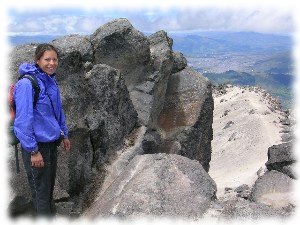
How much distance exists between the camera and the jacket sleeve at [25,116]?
31.2ft

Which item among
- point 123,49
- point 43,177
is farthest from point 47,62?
point 123,49

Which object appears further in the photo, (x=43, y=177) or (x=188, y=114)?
(x=188, y=114)

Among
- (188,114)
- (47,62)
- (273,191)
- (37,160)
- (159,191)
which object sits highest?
(47,62)

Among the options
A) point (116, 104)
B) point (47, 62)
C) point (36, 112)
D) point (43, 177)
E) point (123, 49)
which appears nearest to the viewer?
point (36, 112)

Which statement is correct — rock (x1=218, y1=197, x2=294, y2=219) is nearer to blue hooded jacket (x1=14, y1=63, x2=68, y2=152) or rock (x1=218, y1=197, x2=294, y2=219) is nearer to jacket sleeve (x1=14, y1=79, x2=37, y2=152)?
blue hooded jacket (x1=14, y1=63, x2=68, y2=152)

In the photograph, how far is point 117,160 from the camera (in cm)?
1617

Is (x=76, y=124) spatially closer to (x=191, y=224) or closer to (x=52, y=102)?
(x=52, y=102)

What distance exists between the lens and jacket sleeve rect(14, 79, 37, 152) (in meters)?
9.50

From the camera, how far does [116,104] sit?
56.9 feet

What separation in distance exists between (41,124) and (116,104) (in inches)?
293

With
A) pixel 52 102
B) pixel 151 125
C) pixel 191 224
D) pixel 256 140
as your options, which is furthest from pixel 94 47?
pixel 256 140

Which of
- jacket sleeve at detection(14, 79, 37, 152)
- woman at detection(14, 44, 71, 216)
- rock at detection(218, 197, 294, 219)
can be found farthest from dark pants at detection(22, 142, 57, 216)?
rock at detection(218, 197, 294, 219)

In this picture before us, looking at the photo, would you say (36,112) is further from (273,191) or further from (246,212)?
(273,191)

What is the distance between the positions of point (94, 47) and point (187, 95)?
267 inches
